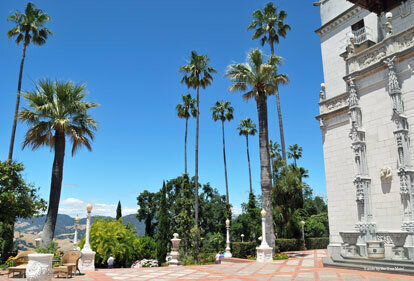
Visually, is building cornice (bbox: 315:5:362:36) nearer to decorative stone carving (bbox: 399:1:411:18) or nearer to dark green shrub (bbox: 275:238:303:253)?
decorative stone carving (bbox: 399:1:411:18)

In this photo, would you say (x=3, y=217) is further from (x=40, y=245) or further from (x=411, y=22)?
(x=411, y=22)

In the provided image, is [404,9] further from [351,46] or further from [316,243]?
[316,243]

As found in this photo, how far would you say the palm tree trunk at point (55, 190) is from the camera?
1641cm

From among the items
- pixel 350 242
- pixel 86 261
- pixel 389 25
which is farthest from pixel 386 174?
pixel 86 261

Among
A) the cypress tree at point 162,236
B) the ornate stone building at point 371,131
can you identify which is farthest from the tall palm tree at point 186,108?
the ornate stone building at point 371,131

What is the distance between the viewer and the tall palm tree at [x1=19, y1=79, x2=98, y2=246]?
17094mm

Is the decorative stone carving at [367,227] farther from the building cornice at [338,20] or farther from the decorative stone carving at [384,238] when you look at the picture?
the building cornice at [338,20]

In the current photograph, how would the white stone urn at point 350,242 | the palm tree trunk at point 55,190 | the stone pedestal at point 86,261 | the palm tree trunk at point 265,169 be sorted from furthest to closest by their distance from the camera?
the palm tree trunk at point 265,169, the palm tree trunk at point 55,190, the white stone urn at point 350,242, the stone pedestal at point 86,261

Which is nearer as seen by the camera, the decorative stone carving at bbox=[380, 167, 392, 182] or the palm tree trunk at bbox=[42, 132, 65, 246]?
the decorative stone carving at bbox=[380, 167, 392, 182]

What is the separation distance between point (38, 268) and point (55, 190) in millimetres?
9270

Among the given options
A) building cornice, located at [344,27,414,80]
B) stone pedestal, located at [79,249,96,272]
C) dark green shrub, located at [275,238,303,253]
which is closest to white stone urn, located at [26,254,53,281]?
stone pedestal, located at [79,249,96,272]

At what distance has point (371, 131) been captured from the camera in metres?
15.6

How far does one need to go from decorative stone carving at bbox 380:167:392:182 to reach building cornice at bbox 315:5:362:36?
9691 mm

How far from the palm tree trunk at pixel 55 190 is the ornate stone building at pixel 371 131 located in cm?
1487
